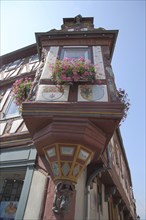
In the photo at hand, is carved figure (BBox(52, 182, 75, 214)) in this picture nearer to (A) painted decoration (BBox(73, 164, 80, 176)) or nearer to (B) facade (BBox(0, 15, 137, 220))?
(B) facade (BBox(0, 15, 137, 220))

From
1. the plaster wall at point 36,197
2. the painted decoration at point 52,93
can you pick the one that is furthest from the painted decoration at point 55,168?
the painted decoration at point 52,93

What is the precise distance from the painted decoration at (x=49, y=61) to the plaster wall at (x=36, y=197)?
8.63ft

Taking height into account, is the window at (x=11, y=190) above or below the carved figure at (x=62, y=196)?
above

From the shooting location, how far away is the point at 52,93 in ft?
17.4

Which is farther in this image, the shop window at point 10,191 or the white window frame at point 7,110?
the white window frame at point 7,110

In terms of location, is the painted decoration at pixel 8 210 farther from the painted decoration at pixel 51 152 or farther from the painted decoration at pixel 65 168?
the painted decoration at pixel 65 168

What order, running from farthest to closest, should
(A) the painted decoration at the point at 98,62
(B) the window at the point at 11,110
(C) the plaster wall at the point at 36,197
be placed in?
1. (B) the window at the point at 11,110
2. (A) the painted decoration at the point at 98,62
3. (C) the plaster wall at the point at 36,197

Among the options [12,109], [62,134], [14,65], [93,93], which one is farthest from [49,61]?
[14,65]

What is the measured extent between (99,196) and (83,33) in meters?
5.68

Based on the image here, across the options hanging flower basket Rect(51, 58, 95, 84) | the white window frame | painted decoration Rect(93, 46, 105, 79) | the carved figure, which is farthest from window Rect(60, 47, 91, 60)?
the carved figure

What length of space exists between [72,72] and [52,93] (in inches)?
29.6

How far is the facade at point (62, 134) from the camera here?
14.9 feet

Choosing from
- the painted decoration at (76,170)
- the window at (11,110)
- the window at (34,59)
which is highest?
the window at (34,59)

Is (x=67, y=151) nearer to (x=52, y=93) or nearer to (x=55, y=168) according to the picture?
(x=55, y=168)
